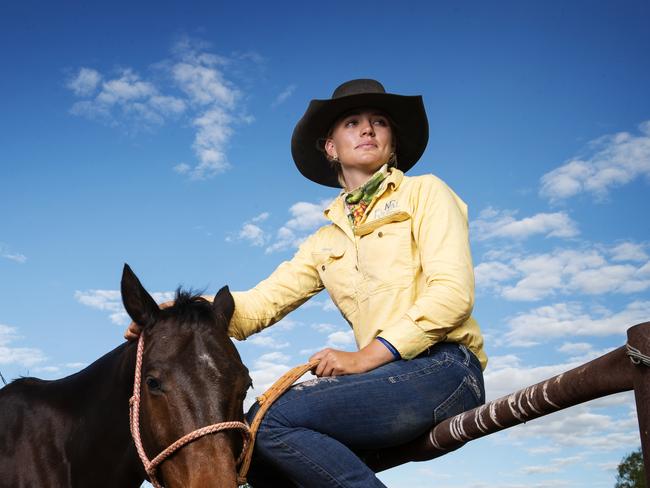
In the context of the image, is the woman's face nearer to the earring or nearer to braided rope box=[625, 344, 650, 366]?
the earring

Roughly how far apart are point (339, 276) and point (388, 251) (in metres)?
0.45

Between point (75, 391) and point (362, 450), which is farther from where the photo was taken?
point (75, 391)

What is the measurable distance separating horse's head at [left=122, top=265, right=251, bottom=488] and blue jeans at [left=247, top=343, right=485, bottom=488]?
0.18 meters

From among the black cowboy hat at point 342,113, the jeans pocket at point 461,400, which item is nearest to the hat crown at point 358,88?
the black cowboy hat at point 342,113

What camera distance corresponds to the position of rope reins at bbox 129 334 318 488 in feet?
10.2

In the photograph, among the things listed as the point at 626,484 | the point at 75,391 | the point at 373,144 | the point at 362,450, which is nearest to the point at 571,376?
the point at 362,450

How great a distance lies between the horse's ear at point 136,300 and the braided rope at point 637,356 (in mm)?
2436

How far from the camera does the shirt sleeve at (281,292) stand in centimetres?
443

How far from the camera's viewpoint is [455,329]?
354 cm

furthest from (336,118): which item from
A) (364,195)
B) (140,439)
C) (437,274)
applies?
(140,439)

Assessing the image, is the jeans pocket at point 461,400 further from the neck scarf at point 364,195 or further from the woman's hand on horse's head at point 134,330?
the woman's hand on horse's head at point 134,330

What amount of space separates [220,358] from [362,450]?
91cm

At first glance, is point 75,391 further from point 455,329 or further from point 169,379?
point 455,329

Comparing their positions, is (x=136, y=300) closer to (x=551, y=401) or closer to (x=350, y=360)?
(x=350, y=360)
